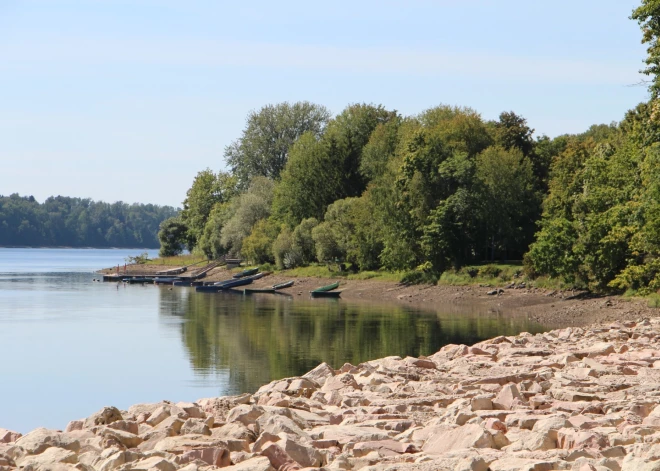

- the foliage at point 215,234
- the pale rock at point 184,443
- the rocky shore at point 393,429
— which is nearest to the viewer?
the rocky shore at point 393,429

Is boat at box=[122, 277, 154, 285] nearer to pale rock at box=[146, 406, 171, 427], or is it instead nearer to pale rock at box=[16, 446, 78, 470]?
pale rock at box=[146, 406, 171, 427]

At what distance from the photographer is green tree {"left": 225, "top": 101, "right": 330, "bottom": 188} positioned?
313 ft

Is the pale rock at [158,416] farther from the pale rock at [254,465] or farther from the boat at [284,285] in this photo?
the boat at [284,285]

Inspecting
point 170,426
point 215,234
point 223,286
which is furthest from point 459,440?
point 215,234

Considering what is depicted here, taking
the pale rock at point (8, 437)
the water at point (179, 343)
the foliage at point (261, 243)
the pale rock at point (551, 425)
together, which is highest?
the foliage at point (261, 243)

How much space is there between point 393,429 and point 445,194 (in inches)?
2018

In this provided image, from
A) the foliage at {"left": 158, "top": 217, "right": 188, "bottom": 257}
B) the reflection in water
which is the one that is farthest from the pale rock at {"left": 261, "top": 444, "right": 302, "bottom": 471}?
the foliage at {"left": 158, "top": 217, "right": 188, "bottom": 257}

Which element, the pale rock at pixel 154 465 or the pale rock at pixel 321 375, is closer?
the pale rock at pixel 154 465

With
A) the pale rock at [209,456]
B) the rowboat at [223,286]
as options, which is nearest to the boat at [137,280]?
the rowboat at [223,286]

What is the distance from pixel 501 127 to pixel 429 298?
66.2ft

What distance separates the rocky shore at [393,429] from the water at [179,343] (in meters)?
7.61

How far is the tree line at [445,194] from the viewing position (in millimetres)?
44094

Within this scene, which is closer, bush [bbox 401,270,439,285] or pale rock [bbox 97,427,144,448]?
pale rock [bbox 97,427,144,448]

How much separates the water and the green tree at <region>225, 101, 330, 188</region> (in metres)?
39.6
